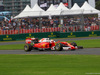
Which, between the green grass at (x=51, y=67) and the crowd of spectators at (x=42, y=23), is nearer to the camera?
the green grass at (x=51, y=67)

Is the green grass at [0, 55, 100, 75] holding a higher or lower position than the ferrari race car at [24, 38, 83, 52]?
lower

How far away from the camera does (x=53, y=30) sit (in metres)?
35.0

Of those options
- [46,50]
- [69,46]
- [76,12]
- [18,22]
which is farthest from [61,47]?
[76,12]

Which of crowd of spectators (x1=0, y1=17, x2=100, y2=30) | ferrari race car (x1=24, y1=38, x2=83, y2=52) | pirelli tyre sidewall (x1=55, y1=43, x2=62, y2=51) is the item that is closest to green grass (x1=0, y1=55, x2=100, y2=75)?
pirelli tyre sidewall (x1=55, y1=43, x2=62, y2=51)

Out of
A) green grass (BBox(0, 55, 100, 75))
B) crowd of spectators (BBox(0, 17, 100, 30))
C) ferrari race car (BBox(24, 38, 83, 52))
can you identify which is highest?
crowd of spectators (BBox(0, 17, 100, 30))

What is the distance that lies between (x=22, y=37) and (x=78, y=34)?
23.7 ft

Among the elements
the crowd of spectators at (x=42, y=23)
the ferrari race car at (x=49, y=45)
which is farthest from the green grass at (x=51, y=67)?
the crowd of spectators at (x=42, y=23)

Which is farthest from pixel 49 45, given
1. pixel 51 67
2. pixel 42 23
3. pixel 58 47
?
pixel 42 23

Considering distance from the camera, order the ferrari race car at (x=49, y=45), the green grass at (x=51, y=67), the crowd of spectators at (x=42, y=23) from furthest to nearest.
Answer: the crowd of spectators at (x=42, y=23) < the ferrari race car at (x=49, y=45) < the green grass at (x=51, y=67)

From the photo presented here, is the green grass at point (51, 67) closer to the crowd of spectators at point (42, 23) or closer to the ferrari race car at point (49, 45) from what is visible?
the ferrari race car at point (49, 45)

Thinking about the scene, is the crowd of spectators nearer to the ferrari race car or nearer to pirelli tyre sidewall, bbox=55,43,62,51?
the ferrari race car

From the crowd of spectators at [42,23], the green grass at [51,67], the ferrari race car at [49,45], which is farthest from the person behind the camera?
the crowd of spectators at [42,23]

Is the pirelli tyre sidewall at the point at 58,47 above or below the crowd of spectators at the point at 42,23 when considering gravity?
below

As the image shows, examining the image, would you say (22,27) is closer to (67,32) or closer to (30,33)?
(30,33)
